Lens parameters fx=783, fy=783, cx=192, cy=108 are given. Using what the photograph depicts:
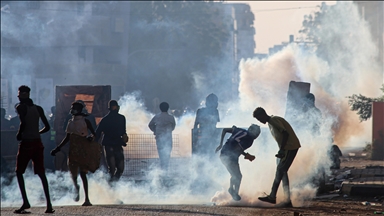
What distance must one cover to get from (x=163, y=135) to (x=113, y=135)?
319 cm

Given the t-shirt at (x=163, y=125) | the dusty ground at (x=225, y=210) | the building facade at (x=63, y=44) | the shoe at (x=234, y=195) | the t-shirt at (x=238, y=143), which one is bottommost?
the dusty ground at (x=225, y=210)

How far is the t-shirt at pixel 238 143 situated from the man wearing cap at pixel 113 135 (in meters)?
1.89

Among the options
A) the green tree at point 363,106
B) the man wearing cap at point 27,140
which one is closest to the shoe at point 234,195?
the man wearing cap at point 27,140

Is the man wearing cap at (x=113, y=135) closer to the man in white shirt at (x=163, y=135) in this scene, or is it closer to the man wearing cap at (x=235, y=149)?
the man wearing cap at (x=235, y=149)

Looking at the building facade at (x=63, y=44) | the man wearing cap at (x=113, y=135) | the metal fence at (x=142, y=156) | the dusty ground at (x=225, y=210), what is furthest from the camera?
the building facade at (x=63, y=44)

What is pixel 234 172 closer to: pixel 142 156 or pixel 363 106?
pixel 142 156

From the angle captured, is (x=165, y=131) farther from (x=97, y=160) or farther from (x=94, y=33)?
(x=94, y=33)

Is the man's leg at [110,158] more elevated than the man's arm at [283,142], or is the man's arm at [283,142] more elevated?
the man's arm at [283,142]

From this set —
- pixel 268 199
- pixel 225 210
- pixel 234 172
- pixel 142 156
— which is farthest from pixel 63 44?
pixel 225 210

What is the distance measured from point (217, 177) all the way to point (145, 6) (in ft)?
174

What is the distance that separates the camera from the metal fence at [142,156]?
1630cm

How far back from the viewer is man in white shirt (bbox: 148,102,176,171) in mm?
15578

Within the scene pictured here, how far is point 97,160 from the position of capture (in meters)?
11.4

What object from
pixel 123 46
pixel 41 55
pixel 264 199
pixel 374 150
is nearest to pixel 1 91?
pixel 41 55
